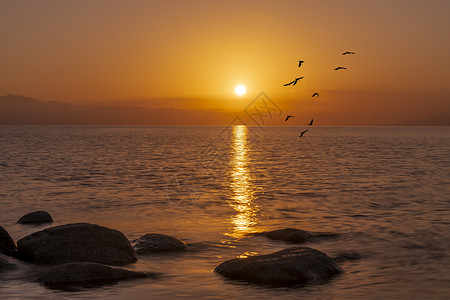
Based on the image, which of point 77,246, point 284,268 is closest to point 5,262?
point 77,246

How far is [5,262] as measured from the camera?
13000 millimetres

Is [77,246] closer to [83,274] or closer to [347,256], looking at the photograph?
[83,274]

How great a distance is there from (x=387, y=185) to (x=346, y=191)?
4707mm

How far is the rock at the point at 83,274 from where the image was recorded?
459 inches

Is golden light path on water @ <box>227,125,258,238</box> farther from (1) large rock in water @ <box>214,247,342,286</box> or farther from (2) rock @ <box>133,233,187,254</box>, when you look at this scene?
(1) large rock in water @ <box>214,247,342,286</box>

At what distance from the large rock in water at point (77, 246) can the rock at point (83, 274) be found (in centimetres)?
125

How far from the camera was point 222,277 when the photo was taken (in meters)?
12.4

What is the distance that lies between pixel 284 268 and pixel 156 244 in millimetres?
4520

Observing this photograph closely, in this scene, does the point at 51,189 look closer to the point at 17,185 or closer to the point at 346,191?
the point at 17,185

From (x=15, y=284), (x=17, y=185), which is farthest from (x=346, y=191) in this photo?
(x=15, y=284)

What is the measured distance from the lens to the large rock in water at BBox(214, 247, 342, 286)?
11961mm

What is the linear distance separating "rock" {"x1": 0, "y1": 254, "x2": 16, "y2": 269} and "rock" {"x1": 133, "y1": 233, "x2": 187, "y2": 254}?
339cm

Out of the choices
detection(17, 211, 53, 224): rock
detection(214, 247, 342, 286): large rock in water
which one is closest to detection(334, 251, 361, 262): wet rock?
detection(214, 247, 342, 286): large rock in water

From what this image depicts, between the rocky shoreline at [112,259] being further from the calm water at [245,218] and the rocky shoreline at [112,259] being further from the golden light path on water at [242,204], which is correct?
the golden light path on water at [242,204]
